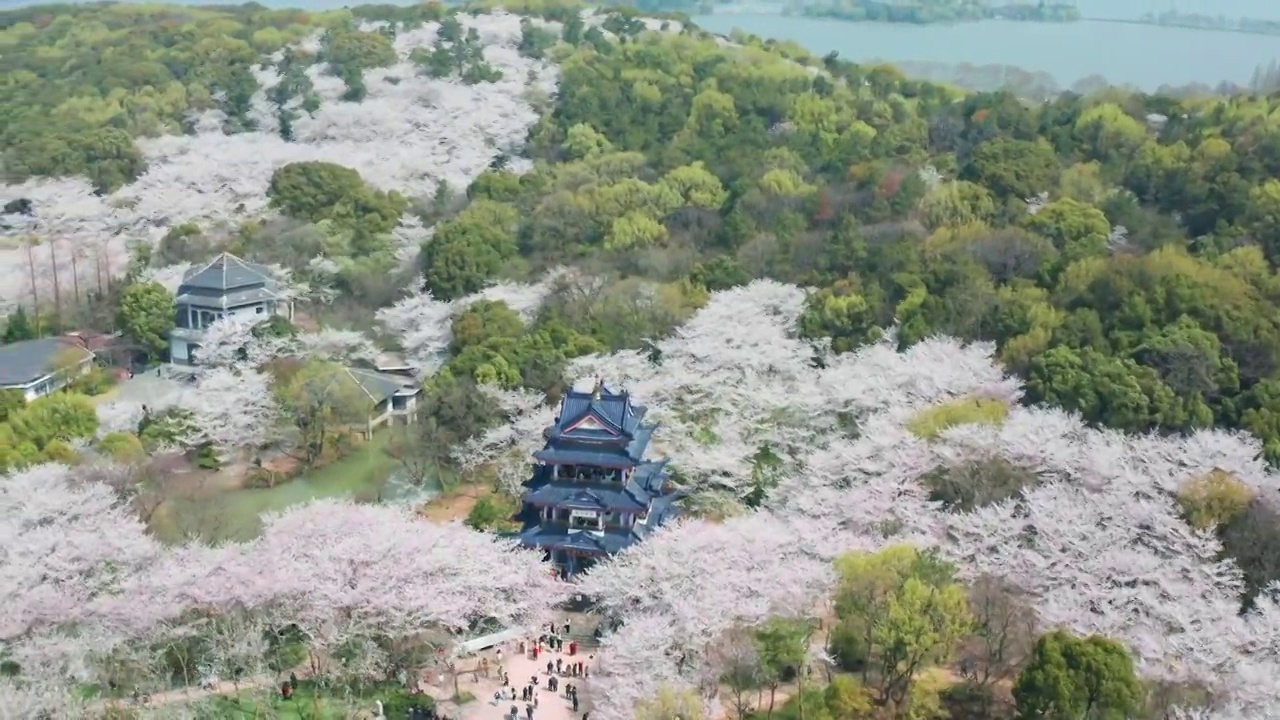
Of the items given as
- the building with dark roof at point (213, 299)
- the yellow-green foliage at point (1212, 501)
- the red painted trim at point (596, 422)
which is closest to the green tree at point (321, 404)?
the building with dark roof at point (213, 299)

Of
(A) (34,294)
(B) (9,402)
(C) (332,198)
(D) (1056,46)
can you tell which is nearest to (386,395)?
(B) (9,402)

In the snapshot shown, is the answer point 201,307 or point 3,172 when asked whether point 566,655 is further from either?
point 3,172

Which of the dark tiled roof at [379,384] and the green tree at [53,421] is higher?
the green tree at [53,421]

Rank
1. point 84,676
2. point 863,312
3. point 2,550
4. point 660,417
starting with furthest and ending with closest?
point 863,312 < point 660,417 < point 2,550 < point 84,676

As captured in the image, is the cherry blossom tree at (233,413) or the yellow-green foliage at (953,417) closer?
the yellow-green foliage at (953,417)

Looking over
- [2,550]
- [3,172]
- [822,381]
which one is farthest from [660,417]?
[3,172]

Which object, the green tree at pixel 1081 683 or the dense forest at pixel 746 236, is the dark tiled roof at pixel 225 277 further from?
the green tree at pixel 1081 683

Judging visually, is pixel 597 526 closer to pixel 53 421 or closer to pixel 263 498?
pixel 263 498
